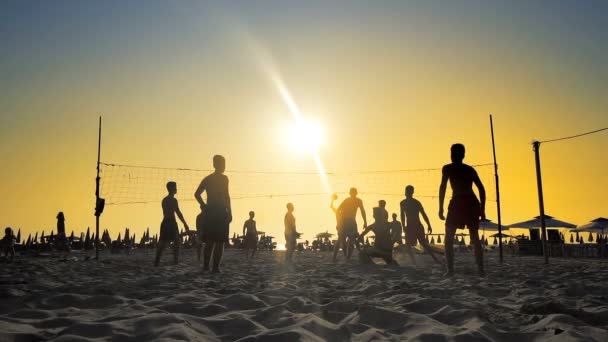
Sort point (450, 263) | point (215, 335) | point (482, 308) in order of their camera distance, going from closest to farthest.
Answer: point (215, 335), point (482, 308), point (450, 263)

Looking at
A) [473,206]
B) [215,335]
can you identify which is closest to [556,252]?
[473,206]

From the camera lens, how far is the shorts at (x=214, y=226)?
5547 millimetres

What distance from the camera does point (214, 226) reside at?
557 cm

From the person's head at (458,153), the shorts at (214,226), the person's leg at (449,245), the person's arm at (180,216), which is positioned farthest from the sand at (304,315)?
the person's arm at (180,216)

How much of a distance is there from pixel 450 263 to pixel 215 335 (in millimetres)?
3751

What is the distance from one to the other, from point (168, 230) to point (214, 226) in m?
2.17

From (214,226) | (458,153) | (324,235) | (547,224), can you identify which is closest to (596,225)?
(547,224)

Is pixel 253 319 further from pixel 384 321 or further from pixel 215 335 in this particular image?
pixel 384 321

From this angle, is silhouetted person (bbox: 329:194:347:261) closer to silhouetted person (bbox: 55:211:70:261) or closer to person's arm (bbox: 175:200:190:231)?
person's arm (bbox: 175:200:190:231)

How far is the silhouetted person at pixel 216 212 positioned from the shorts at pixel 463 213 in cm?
283

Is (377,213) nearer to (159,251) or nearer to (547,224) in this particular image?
(159,251)

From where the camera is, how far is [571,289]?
3381mm

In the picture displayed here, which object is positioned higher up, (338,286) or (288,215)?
(288,215)

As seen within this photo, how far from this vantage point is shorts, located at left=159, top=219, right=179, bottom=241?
7295 mm
